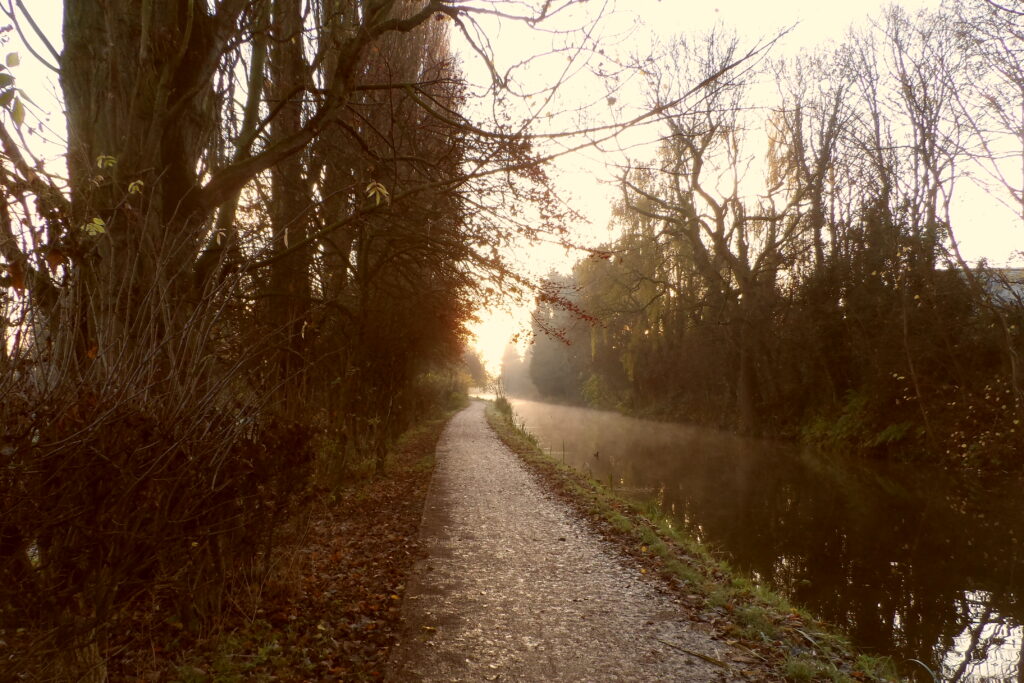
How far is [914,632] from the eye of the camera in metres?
6.35

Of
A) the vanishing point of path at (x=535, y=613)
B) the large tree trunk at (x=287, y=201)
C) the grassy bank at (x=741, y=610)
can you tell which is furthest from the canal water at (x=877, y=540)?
the large tree trunk at (x=287, y=201)

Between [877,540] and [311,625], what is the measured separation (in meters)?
8.02

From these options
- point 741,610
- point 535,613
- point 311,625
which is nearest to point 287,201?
point 311,625

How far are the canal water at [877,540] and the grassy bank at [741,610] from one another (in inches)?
30.6

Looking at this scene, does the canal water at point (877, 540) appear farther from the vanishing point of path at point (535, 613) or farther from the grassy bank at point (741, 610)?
the vanishing point of path at point (535, 613)

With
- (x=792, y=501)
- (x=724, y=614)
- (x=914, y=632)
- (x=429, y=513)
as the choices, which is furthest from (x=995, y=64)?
(x=429, y=513)

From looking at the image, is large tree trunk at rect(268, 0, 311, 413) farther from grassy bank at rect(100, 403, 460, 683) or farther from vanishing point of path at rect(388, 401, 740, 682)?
vanishing point of path at rect(388, 401, 740, 682)

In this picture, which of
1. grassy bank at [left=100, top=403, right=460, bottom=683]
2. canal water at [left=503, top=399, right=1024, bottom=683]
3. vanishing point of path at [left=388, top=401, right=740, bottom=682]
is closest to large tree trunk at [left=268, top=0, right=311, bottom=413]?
grassy bank at [left=100, top=403, right=460, bottom=683]

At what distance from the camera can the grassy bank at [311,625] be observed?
403 cm

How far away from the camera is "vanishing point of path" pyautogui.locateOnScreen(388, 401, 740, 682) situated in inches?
175

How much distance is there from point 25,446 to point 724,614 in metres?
5.10

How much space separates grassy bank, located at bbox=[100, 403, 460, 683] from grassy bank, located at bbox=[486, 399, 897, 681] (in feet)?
8.24

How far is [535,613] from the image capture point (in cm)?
548

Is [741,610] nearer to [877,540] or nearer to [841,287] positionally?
[877,540]
